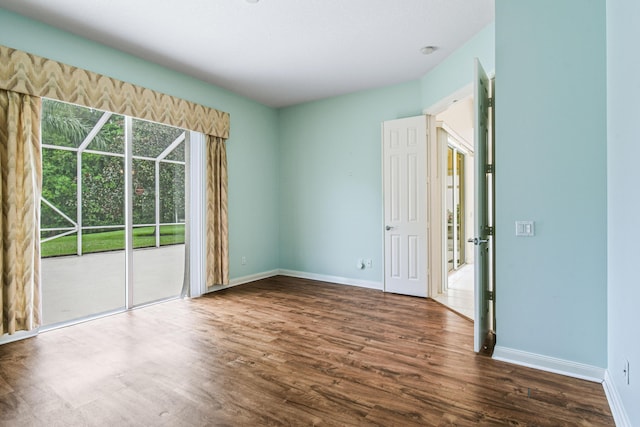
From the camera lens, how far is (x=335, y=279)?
529 cm

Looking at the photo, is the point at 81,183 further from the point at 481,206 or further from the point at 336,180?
the point at 481,206

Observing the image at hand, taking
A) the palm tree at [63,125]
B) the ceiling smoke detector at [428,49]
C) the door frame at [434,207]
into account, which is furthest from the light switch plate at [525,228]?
the palm tree at [63,125]

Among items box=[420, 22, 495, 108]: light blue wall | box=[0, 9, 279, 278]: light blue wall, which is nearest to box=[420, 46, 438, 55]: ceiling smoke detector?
box=[420, 22, 495, 108]: light blue wall

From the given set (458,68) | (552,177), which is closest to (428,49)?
(458,68)

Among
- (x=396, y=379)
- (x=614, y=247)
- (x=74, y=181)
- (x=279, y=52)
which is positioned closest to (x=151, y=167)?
(x=74, y=181)

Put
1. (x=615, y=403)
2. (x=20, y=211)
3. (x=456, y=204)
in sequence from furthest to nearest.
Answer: (x=456, y=204) < (x=20, y=211) < (x=615, y=403)

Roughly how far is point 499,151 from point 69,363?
372 cm

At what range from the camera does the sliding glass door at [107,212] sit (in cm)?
334

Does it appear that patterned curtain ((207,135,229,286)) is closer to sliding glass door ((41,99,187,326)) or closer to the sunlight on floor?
sliding glass door ((41,99,187,326))

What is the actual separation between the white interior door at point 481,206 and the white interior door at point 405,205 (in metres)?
1.42

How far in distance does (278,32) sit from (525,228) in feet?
9.34

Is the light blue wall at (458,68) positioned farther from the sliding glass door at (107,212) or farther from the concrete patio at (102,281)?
the concrete patio at (102,281)

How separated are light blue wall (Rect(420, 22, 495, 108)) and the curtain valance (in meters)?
2.96

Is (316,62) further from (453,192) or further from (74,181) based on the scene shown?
(453,192)
